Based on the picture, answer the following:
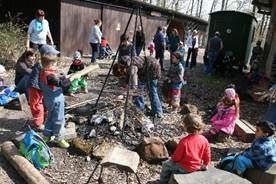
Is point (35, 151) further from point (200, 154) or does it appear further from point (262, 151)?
point (262, 151)

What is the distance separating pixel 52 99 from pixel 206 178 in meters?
2.79

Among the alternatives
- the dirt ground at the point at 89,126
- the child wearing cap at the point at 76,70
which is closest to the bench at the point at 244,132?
the dirt ground at the point at 89,126

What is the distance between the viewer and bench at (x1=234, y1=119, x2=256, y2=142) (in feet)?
25.5

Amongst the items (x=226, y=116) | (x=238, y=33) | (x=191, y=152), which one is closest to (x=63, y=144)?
(x=191, y=152)

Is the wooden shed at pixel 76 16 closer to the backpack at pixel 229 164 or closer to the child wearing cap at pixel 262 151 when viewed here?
the backpack at pixel 229 164

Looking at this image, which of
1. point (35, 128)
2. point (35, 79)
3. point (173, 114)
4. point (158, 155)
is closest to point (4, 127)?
point (35, 128)

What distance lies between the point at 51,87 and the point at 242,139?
4215mm

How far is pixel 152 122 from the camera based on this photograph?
810 centimetres

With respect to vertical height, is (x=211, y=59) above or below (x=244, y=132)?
above

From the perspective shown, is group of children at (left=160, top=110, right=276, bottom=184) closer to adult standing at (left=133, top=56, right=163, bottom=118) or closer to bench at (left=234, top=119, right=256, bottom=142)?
bench at (left=234, top=119, right=256, bottom=142)

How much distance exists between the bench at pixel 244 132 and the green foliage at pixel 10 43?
7.94 metres

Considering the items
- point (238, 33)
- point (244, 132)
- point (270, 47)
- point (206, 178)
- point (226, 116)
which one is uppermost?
point (238, 33)

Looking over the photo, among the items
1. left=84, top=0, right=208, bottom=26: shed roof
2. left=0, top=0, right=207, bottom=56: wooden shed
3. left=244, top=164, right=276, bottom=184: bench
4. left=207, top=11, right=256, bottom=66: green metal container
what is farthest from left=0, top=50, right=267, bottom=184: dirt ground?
left=84, top=0, right=208, bottom=26: shed roof

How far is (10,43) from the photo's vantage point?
12.8m
